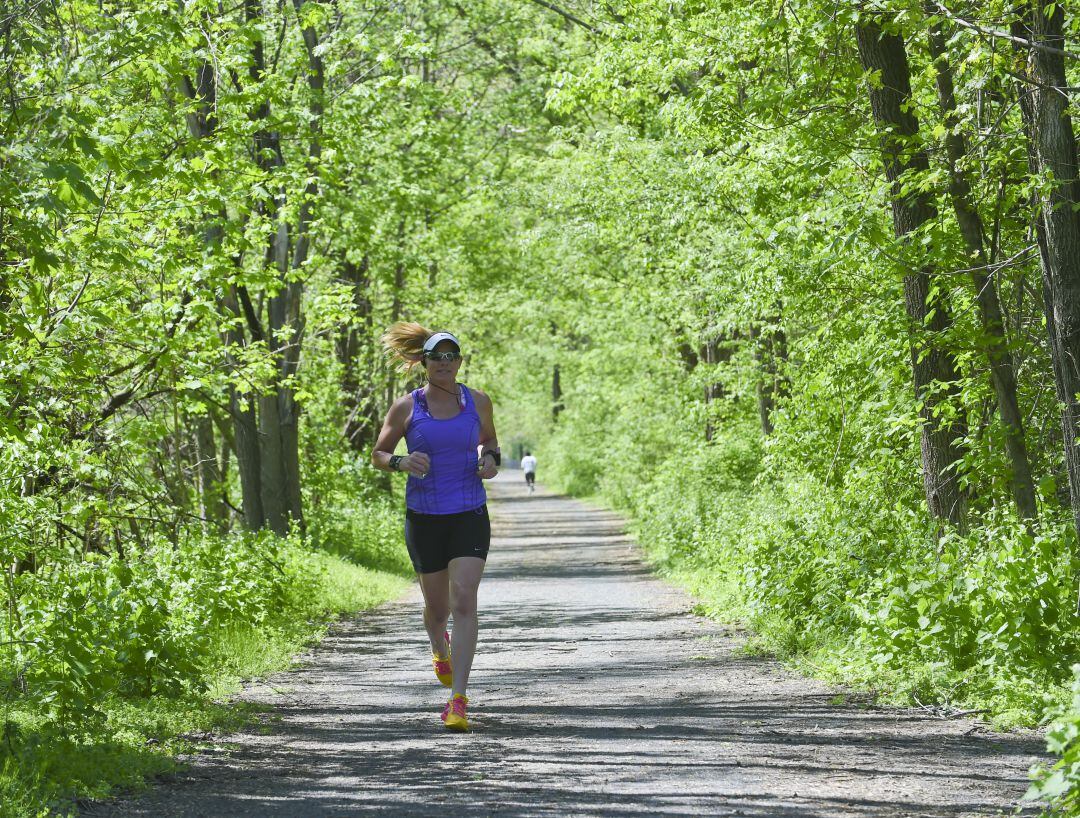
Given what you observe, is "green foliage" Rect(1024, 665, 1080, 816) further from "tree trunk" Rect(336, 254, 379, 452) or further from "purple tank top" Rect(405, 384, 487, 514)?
"tree trunk" Rect(336, 254, 379, 452)

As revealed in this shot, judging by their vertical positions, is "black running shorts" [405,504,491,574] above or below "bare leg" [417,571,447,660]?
above

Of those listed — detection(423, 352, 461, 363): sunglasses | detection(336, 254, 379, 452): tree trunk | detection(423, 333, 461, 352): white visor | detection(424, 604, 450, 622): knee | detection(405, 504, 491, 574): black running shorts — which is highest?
detection(336, 254, 379, 452): tree trunk

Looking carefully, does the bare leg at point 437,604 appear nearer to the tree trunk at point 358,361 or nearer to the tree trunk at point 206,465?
the tree trunk at point 206,465

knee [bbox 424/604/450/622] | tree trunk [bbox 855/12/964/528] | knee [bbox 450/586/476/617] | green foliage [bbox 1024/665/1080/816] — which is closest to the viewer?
green foliage [bbox 1024/665/1080/816]

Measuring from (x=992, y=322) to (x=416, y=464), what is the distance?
4.61 meters

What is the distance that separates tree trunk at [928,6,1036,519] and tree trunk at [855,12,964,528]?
325 mm

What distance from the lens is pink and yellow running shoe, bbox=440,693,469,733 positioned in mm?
7555

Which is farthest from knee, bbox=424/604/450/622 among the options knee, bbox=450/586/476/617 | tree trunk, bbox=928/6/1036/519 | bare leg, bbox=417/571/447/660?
tree trunk, bbox=928/6/1036/519

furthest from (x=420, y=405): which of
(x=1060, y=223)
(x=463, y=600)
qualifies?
(x=1060, y=223)

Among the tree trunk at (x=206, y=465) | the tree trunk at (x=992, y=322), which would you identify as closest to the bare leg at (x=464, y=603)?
the tree trunk at (x=992, y=322)

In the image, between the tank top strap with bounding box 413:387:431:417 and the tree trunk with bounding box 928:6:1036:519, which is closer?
the tank top strap with bounding box 413:387:431:417

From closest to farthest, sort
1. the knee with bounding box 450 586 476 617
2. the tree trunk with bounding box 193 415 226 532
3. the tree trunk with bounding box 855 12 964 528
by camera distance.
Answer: the knee with bounding box 450 586 476 617 < the tree trunk with bounding box 855 12 964 528 < the tree trunk with bounding box 193 415 226 532

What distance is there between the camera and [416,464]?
766cm

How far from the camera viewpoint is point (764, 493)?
58.1 feet
